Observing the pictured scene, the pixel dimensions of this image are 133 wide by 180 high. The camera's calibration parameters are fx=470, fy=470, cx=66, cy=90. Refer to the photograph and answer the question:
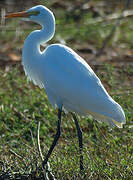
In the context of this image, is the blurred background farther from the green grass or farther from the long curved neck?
the long curved neck

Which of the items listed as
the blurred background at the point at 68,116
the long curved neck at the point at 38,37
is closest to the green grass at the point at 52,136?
the blurred background at the point at 68,116

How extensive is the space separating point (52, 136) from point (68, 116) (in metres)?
0.24

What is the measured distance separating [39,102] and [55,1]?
12.5 ft

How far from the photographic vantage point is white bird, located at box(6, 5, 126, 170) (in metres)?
3.40

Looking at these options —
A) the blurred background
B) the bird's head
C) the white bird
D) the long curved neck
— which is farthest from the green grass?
the bird's head

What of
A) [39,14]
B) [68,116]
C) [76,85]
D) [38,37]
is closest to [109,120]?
[76,85]

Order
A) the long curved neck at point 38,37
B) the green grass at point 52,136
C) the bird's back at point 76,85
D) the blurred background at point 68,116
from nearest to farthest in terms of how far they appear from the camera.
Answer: the green grass at point 52,136
the blurred background at point 68,116
the bird's back at point 76,85
the long curved neck at point 38,37

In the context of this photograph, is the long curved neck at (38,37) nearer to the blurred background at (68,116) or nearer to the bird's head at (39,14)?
the bird's head at (39,14)

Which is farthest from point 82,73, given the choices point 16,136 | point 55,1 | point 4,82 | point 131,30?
point 55,1

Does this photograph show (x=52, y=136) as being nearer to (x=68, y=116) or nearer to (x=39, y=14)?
(x=68, y=116)

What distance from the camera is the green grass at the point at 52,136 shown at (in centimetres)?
313

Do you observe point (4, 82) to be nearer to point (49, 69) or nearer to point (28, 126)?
point (28, 126)

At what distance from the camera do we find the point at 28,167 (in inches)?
128

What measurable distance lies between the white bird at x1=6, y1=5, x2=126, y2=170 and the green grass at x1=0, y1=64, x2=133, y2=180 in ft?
0.62
